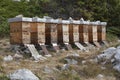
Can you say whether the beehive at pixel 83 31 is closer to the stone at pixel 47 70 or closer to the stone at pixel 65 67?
the stone at pixel 65 67

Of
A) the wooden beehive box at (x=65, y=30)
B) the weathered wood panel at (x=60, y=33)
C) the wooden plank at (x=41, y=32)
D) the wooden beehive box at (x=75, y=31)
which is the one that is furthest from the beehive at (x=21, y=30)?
the wooden beehive box at (x=75, y=31)

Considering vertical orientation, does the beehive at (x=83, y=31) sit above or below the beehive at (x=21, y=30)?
below

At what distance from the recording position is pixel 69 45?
17.8m

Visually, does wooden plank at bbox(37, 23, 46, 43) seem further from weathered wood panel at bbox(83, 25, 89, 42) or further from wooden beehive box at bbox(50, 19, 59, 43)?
weathered wood panel at bbox(83, 25, 89, 42)

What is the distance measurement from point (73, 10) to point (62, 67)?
12453mm

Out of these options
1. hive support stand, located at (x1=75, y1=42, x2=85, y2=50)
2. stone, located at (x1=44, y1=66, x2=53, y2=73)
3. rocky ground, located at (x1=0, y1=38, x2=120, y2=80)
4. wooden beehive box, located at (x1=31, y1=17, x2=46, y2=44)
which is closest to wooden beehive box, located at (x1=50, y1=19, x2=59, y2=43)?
wooden beehive box, located at (x1=31, y1=17, x2=46, y2=44)

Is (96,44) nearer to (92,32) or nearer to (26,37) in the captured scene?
(92,32)

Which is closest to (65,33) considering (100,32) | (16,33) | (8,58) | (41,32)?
(41,32)

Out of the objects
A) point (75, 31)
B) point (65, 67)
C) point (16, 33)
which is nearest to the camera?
point (65, 67)

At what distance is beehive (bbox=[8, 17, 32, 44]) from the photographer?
1545 centimetres

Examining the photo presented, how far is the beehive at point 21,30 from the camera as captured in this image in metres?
15.5

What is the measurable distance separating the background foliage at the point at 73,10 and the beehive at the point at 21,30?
812 cm

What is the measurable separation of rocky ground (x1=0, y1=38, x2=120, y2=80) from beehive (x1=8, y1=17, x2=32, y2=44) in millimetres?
934

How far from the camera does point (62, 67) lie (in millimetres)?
12352
